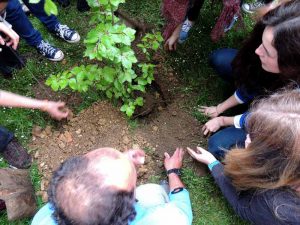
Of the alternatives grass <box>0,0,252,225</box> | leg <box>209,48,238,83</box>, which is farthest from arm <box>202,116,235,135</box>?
leg <box>209,48,238,83</box>

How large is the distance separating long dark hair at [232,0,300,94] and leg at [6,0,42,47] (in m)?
1.61

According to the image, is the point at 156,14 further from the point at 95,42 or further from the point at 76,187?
the point at 76,187

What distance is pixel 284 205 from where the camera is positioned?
1.75m

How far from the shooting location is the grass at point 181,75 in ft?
8.41

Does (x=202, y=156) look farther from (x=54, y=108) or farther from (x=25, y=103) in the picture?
(x=25, y=103)

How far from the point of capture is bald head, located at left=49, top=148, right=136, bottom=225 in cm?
129

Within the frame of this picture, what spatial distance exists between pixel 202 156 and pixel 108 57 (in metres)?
1.04

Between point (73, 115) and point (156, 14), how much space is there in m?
1.29

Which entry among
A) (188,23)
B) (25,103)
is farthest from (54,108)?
(188,23)

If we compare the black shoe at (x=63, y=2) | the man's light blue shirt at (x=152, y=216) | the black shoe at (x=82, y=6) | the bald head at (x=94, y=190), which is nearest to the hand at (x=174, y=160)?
the man's light blue shirt at (x=152, y=216)

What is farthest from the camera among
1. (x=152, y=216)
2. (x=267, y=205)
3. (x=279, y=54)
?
(x=279, y=54)

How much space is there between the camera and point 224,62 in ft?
9.07

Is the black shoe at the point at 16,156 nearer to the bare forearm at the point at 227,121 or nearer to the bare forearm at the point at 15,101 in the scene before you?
the bare forearm at the point at 15,101

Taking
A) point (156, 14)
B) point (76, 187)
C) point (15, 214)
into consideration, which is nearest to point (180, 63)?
point (156, 14)
